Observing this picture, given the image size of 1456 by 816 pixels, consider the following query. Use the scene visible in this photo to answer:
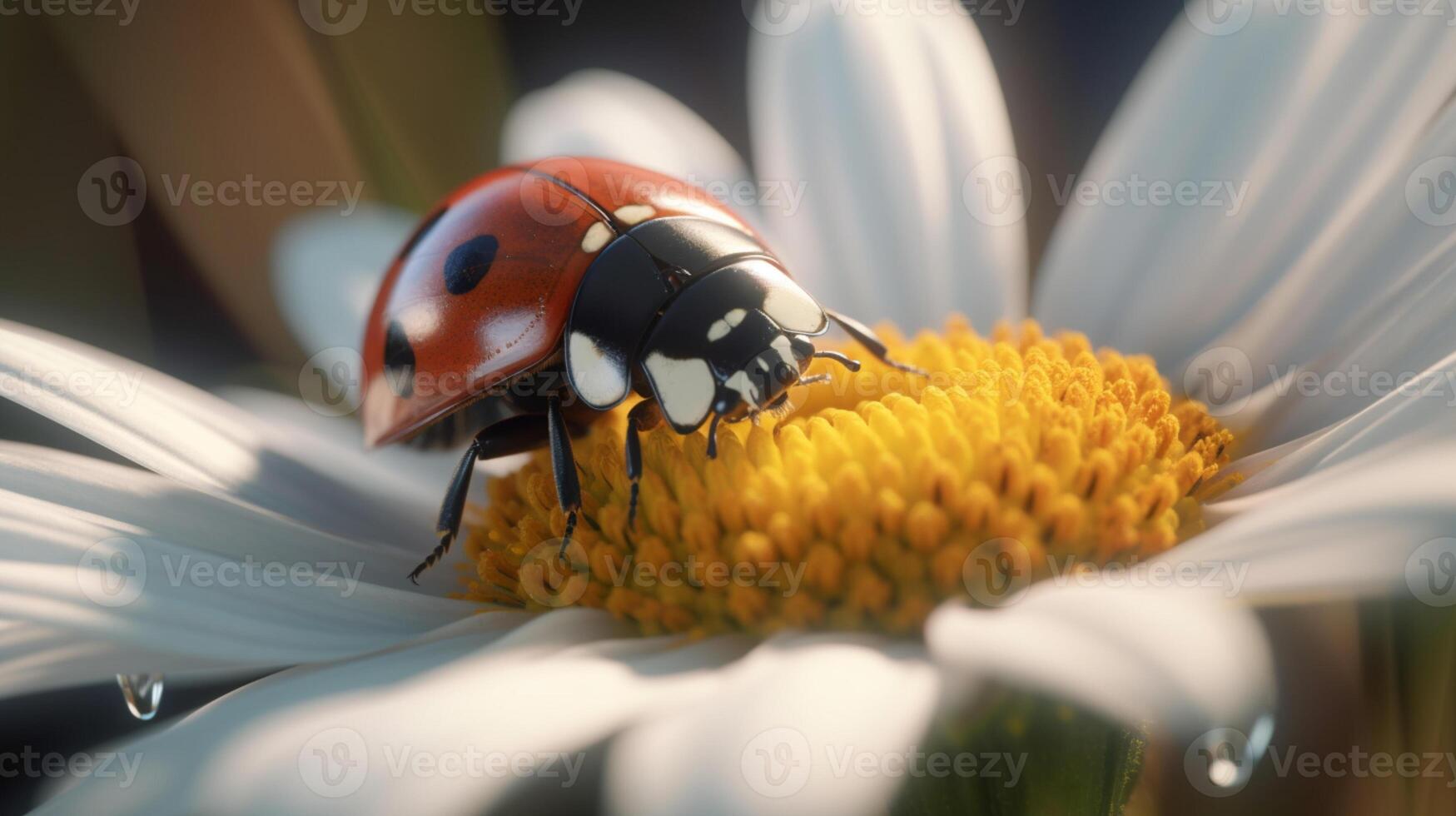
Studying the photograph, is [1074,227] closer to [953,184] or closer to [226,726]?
[953,184]

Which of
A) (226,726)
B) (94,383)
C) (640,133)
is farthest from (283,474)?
(640,133)

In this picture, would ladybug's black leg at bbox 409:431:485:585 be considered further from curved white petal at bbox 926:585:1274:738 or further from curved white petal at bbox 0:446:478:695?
curved white petal at bbox 926:585:1274:738

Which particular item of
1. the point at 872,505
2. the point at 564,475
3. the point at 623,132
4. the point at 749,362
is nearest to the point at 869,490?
the point at 872,505

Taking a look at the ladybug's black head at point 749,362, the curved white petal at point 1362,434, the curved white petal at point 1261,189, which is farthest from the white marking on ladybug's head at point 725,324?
the curved white petal at point 1261,189

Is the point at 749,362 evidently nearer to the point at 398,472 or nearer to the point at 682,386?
the point at 682,386

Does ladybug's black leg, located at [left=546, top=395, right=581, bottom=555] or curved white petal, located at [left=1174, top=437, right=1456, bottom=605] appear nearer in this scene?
curved white petal, located at [left=1174, top=437, right=1456, bottom=605]

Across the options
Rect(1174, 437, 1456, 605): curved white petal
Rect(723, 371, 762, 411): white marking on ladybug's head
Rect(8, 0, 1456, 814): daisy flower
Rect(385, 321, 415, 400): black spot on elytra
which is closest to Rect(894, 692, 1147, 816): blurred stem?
Rect(8, 0, 1456, 814): daisy flower

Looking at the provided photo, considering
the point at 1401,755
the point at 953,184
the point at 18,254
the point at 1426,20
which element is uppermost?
the point at 953,184
